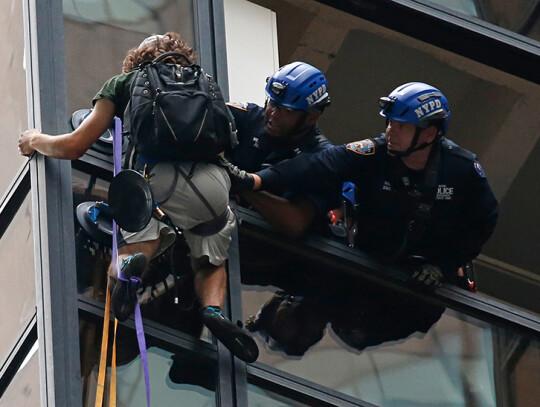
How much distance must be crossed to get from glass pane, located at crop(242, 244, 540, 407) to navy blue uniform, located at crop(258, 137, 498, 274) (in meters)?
0.43

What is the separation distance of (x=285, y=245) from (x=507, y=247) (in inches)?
201

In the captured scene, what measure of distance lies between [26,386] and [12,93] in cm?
218

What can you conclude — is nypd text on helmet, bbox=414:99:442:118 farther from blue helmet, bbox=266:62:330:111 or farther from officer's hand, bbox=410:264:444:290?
officer's hand, bbox=410:264:444:290

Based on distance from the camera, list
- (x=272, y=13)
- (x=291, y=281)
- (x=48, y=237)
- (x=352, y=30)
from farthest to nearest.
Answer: (x=352, y=30)
(x=272, y=13)
(x=291, y=281)
(x=48, y=237)

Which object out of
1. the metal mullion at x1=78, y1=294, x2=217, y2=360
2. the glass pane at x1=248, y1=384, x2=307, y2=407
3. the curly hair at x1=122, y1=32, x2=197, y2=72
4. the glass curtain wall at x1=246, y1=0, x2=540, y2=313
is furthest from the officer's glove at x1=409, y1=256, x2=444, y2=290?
the glass curtain wall at x1=246, y1=0, x2=540, y2=313

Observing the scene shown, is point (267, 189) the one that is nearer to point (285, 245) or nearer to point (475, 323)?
point (285, 245)

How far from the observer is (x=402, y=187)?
1023 cm

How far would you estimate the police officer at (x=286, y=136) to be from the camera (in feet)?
33.8

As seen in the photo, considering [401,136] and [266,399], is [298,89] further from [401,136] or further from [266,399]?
[266,399]

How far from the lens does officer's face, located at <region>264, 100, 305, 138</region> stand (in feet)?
34.0

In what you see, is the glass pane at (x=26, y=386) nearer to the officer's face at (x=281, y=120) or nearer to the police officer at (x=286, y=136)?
the police officer at (x=286, y=136)

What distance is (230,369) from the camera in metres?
9.68

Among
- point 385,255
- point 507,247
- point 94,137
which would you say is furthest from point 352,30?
point 94,137

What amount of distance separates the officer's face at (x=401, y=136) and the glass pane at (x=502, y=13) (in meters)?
2.74
